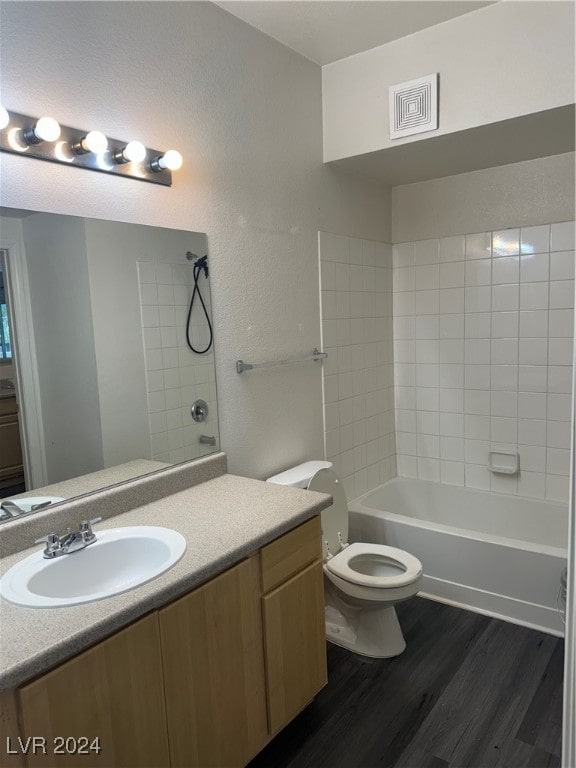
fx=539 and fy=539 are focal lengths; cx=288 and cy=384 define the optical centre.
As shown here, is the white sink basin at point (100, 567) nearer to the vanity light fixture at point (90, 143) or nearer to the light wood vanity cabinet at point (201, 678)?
the light wood vanity cabinet at point (201, 678)

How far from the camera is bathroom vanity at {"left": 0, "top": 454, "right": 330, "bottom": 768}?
3.63 feet

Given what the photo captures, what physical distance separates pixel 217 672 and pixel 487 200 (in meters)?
2.72

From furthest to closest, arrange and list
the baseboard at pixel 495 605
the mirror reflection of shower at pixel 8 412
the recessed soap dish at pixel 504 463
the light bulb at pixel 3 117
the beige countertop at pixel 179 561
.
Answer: the recessed soap dish at pixel 504 463, the baseboard at pixel 495 605, the mirror reflection of shower at pixel 8 412, the light bulb at pixel 3 117, the beige countertop at pixel 179 561

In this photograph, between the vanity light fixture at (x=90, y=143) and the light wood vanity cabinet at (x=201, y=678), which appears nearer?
the light wood vanity cabinet at (x=201, y=678)

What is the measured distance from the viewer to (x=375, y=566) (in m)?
2.52

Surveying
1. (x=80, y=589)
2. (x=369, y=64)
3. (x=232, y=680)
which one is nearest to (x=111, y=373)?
(x=80, y=589)

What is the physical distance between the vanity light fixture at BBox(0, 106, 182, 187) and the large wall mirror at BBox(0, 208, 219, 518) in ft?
0.56

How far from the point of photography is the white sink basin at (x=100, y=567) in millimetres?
1327

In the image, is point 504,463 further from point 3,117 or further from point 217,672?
point 3,117

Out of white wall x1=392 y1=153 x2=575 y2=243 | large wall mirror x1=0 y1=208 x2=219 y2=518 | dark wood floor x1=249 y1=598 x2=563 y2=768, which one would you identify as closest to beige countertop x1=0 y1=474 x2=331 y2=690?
large wall mirror x1=0 y1=208 x2=219 y2=518

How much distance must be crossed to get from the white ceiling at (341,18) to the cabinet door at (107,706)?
222 cm

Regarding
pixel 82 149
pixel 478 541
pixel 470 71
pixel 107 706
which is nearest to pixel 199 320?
pixel 82 149

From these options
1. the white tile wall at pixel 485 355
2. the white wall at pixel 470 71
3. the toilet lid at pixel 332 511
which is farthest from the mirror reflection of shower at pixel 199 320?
the white tile wall at pixel 485 355

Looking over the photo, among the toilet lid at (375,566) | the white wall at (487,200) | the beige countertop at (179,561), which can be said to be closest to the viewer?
the beige countertop at (179,561)
